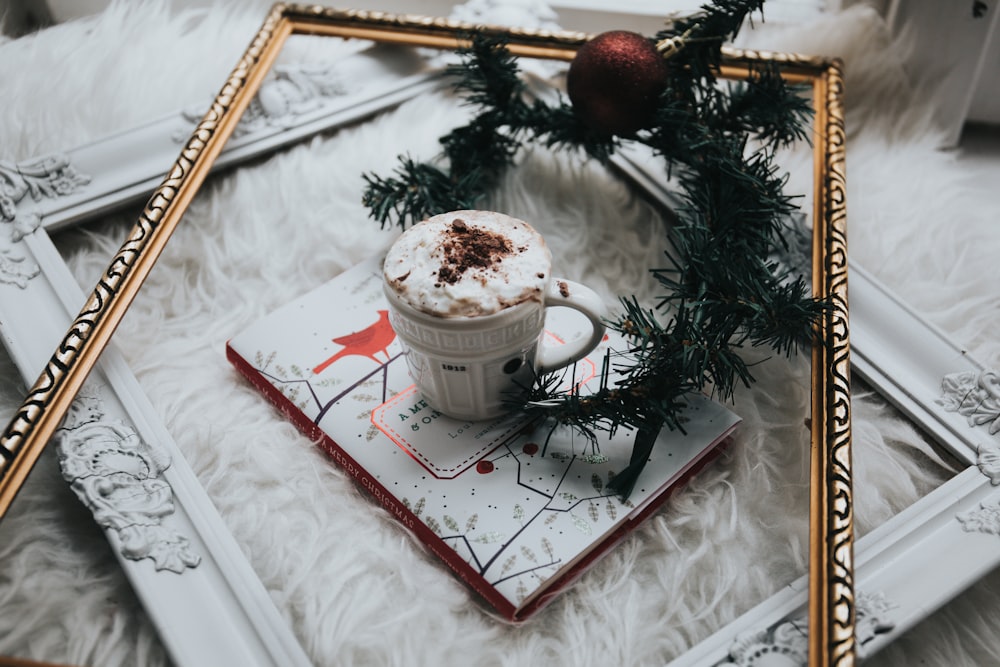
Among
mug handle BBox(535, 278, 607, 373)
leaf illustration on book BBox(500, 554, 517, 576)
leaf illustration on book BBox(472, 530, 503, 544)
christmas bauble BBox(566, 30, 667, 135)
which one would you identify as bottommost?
leaf illustration on book BBox(500, 554, 517, 576)

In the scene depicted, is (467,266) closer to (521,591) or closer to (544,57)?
(521,591)

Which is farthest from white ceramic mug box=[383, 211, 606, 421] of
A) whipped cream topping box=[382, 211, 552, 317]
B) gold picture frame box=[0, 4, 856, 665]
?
gold picture frame box=[0, 4, 856, 665]

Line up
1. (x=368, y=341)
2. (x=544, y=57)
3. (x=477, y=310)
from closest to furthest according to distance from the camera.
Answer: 1. (x=477, y=310)
2. (x=368, y=341)
3. (x=544, y=57)

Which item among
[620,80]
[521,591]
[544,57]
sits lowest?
[521,591]

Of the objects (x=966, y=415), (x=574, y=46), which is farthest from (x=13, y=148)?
(x=966, y=415)

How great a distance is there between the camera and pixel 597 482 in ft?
1.41

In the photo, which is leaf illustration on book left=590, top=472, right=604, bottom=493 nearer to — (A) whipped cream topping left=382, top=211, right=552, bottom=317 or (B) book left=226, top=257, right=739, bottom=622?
(B) book left=226, top=257, right=739, bottom=622

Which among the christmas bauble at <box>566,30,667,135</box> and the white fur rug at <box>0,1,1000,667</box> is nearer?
the white fur rug at <box>0,1,1000,667</box>

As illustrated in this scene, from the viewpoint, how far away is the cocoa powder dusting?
393 millimetres

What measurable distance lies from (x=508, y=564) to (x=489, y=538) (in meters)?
0.02

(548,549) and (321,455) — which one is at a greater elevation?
(321,455)

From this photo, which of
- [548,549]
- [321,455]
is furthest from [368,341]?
[548,549]

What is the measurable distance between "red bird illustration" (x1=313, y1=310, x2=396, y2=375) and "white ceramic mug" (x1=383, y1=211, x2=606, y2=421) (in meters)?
0.06

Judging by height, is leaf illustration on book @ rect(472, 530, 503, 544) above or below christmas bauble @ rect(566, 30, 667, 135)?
below
